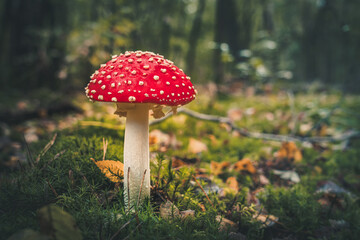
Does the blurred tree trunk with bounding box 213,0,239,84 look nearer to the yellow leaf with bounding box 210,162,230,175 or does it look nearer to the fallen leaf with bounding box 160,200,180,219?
the yellow leaf with bounding box 210,162,230,175

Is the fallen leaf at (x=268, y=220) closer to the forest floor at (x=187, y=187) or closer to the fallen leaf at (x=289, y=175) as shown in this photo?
the forest floor at (x=187, y=187)

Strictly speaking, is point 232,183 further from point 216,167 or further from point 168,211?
point 168,211

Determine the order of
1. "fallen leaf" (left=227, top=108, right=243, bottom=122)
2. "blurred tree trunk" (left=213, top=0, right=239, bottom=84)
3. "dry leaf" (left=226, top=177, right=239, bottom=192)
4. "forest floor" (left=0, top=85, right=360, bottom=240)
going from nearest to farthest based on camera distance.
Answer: "forest floor" (left=0, top=85, right=360, bottom=240) < "dry leaf" (left=226, top=177, right=239, bottom=192) < "fallen leaf" (left=227, top=108, right=243, bottom=122) < "blurred tree trunk" (left=213, top=0, right=239, bottom=84)

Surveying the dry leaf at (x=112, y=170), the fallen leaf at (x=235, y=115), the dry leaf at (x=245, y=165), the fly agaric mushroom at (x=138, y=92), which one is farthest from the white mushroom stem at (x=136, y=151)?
the fallen leaf at (x=235, y=115)

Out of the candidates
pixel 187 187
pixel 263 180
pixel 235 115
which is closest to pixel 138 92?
pixel 187 187

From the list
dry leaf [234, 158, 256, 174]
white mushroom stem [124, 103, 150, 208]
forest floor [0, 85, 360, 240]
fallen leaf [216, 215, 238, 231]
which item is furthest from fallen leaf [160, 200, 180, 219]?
dry leaf [234, 158, 256, 174]

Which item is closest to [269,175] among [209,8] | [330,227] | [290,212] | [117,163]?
[290,212]

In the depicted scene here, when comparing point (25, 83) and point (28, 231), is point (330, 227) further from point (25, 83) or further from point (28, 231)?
point (25, 83)
